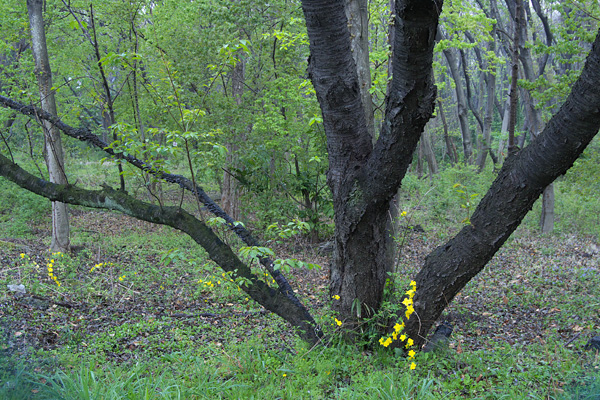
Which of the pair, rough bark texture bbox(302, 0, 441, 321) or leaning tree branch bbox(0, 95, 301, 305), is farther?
leaning tree branch bbox(0, 95, 301, 305)

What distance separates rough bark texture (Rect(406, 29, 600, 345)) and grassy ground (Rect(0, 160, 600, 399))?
0.34 metres

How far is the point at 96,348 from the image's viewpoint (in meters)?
4.16

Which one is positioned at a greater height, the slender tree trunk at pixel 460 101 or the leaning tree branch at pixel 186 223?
the slender tree trunk at pixel 460 101

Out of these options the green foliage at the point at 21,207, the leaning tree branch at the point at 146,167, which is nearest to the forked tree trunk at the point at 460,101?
the leaning tree branch at the point at 146,167

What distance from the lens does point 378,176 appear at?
313cm

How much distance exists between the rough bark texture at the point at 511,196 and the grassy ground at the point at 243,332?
0.34 metres

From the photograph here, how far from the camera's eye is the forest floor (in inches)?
167

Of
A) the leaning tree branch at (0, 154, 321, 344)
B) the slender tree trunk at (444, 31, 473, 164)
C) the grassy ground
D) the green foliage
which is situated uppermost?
the slender tree trunk at (444, 31, 473, 164)

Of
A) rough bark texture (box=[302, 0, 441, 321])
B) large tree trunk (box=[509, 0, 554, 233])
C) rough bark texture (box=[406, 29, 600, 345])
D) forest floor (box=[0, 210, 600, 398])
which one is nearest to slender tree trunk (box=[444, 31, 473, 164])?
large tree trunk (box=[509, 0, 554, 233])

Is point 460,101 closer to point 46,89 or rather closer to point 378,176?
point 46,89

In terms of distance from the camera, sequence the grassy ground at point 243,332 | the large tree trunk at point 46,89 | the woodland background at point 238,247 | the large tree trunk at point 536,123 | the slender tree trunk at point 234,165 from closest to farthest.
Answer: the grassy ground at point 243,332, the woodland background at point 238,247, the large tree trunk at point 46,89, the slender tree trunk at point 234,165, the large tree trunk at point 536,123

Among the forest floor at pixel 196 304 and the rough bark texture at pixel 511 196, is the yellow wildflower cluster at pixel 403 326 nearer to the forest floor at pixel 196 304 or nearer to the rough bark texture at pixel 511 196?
the rough bark texture at pixel 511 196

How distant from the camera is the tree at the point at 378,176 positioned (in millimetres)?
2676

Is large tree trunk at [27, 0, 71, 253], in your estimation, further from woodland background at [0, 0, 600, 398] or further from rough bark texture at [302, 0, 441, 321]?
rough bark texture at [302, 0, 441, 321]
